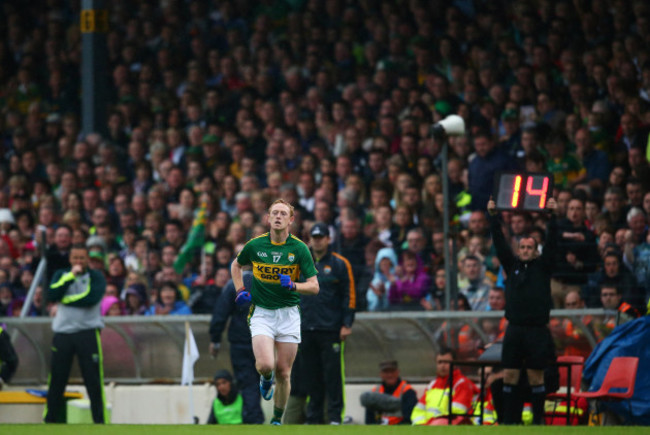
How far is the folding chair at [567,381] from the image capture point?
11.2m

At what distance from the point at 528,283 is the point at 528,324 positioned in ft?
1.21

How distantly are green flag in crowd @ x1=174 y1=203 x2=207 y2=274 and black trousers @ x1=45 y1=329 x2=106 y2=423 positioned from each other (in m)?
2.45

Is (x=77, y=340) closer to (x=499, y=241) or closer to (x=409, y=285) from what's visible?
(x=409, y=285)

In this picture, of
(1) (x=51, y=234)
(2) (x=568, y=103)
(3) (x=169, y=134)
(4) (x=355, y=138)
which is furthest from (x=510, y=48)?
(1) (x=51, y=234)

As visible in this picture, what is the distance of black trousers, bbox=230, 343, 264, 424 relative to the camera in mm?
12438

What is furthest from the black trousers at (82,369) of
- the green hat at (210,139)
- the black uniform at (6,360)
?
the green hat at (210,139)

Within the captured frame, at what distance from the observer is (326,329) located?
12.2 m

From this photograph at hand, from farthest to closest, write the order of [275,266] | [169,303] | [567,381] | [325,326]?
1. [169,303]
2. [325,326]
3. [567,381]
4. [275,266]

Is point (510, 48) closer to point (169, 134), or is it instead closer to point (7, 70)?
point (169, 134)

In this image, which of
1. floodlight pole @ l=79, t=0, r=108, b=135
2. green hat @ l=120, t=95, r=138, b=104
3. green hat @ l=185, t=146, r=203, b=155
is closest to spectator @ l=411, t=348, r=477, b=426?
green hat @ l=185, t=146, r=203, b=155

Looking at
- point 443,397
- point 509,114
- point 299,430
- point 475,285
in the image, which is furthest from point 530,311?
point 509,114

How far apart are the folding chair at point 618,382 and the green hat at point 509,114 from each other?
4.28m

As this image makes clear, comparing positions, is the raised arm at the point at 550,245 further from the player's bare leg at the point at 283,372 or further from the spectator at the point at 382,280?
the spectator at the point at 382,280

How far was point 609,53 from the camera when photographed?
50.3ft
